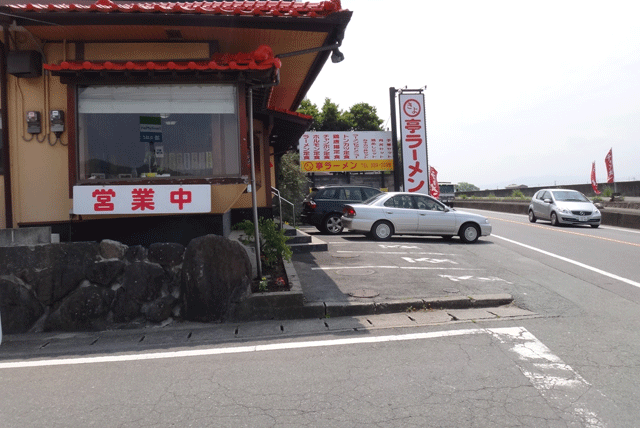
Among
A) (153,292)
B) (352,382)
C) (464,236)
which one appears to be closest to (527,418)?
(352,382)

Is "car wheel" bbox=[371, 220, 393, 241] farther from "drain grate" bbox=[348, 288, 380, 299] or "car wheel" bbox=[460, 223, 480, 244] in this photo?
"drain grate" bbox=[348, 288, 380, 299]

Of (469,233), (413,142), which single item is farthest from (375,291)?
(413,142)

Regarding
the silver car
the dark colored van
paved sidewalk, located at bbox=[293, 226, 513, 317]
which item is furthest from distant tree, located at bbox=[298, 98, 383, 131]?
paved sidewalk, located at bbox=[293, 226, 513, 317]

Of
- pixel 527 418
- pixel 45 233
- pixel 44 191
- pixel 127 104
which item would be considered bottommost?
pixel 527 418

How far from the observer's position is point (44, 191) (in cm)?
724

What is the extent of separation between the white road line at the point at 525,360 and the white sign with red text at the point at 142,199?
2.14m

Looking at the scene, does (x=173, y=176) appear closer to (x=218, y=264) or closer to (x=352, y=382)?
(x=218, y=264)

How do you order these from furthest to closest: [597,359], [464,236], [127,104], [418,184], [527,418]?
[418,184] < [464,236] < [127,104] < [597,359] < [527,418]

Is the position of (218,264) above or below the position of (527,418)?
above

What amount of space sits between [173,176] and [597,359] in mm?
5427

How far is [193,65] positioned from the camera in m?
6.48

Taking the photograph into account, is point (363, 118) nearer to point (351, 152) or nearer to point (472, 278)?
point (351, 152)

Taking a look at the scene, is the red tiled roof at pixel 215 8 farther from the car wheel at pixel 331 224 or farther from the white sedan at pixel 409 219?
the car wheel at pixel 331 224

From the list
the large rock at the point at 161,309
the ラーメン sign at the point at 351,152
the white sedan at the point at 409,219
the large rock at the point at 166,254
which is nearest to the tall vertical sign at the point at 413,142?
the ラーメン sign at the point at 351,152
